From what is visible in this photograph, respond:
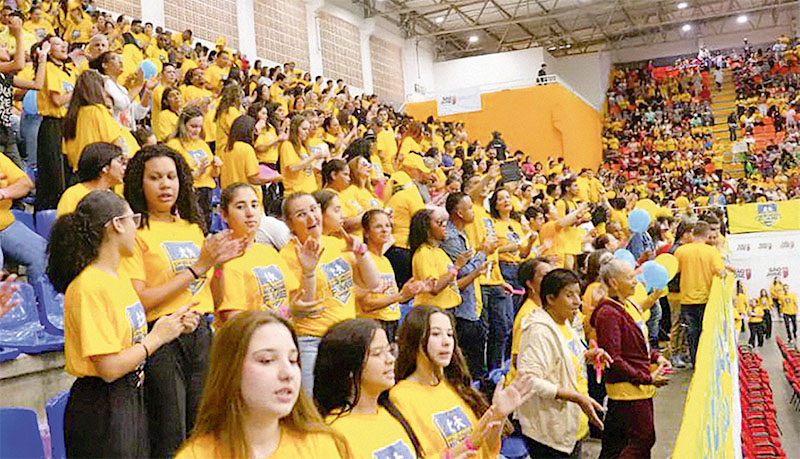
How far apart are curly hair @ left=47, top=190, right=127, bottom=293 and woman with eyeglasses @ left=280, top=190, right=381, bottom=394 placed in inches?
36.5

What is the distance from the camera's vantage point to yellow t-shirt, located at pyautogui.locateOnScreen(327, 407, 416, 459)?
2.21 m

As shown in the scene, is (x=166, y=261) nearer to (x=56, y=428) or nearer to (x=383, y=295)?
(x=56, y=428)

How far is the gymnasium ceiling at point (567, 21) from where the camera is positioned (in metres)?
22.6

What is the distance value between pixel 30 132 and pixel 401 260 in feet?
8.62

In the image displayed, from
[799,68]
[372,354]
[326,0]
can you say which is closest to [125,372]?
[372,354]

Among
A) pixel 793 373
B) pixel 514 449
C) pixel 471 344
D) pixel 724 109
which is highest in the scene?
pixel 724 109

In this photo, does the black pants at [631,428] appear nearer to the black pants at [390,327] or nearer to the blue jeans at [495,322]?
the black pants at [390,327]

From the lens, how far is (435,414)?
2502 millimetres

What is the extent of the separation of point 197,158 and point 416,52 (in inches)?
728

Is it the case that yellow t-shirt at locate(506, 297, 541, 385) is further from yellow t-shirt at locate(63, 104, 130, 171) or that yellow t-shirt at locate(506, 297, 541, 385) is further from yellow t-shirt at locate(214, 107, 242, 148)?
yellow t-shirt at locate(214, 107, 242, 148)

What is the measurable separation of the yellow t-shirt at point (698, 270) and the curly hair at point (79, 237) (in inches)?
240

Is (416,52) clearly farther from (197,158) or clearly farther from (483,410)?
(483,410)

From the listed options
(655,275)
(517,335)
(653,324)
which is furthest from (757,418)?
(517,335)

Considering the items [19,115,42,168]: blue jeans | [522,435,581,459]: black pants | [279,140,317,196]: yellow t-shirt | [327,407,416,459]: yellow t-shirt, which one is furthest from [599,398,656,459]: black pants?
[19,115,42,168]: blue jeans
